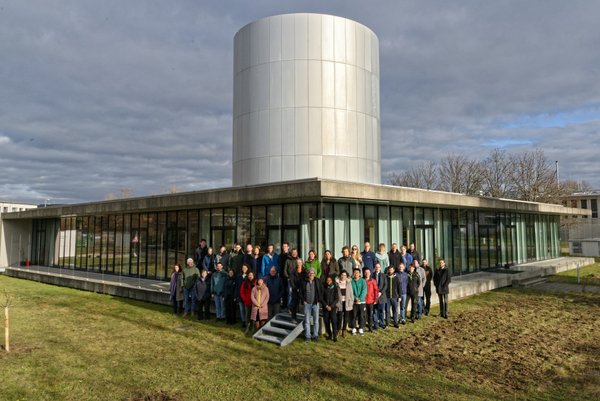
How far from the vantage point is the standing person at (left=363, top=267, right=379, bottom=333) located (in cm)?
1057

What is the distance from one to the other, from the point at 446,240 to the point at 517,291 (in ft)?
11.9

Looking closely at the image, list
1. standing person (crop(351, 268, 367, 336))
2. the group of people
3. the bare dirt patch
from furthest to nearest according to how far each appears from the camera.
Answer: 1. standing person (crop(351, 268, 367, 336))
2. the group of people
3. the bare dirt patch

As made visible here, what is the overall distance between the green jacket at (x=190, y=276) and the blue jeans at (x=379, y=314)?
5.34m

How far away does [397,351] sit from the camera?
30.2 feet

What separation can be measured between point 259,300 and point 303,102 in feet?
34.9

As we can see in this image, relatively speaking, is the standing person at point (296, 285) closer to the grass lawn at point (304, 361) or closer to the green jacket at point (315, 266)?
the green jacket at point (315, 266)

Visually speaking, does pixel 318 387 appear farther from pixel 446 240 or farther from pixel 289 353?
pixel 446 240

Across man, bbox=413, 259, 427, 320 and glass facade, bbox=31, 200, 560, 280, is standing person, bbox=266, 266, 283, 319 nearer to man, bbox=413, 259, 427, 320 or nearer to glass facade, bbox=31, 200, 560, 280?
glass facade, bbox=31, 200, 560, 280

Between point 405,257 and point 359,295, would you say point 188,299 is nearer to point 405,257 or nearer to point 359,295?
point 359,295

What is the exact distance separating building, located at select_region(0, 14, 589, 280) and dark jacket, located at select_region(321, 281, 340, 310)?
431 cm

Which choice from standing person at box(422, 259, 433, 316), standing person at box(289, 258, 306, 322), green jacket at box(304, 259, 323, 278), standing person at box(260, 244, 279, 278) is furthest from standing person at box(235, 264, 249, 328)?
standing person at box(422, 259, 433, 316)

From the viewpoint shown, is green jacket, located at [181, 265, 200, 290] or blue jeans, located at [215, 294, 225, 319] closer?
blue jeans, located at [215, 294, 225, 319]

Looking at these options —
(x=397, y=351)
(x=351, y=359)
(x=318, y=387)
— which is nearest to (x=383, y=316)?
(x=397, y=351)

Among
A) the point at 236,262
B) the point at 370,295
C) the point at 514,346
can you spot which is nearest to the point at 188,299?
the point at 236,262
